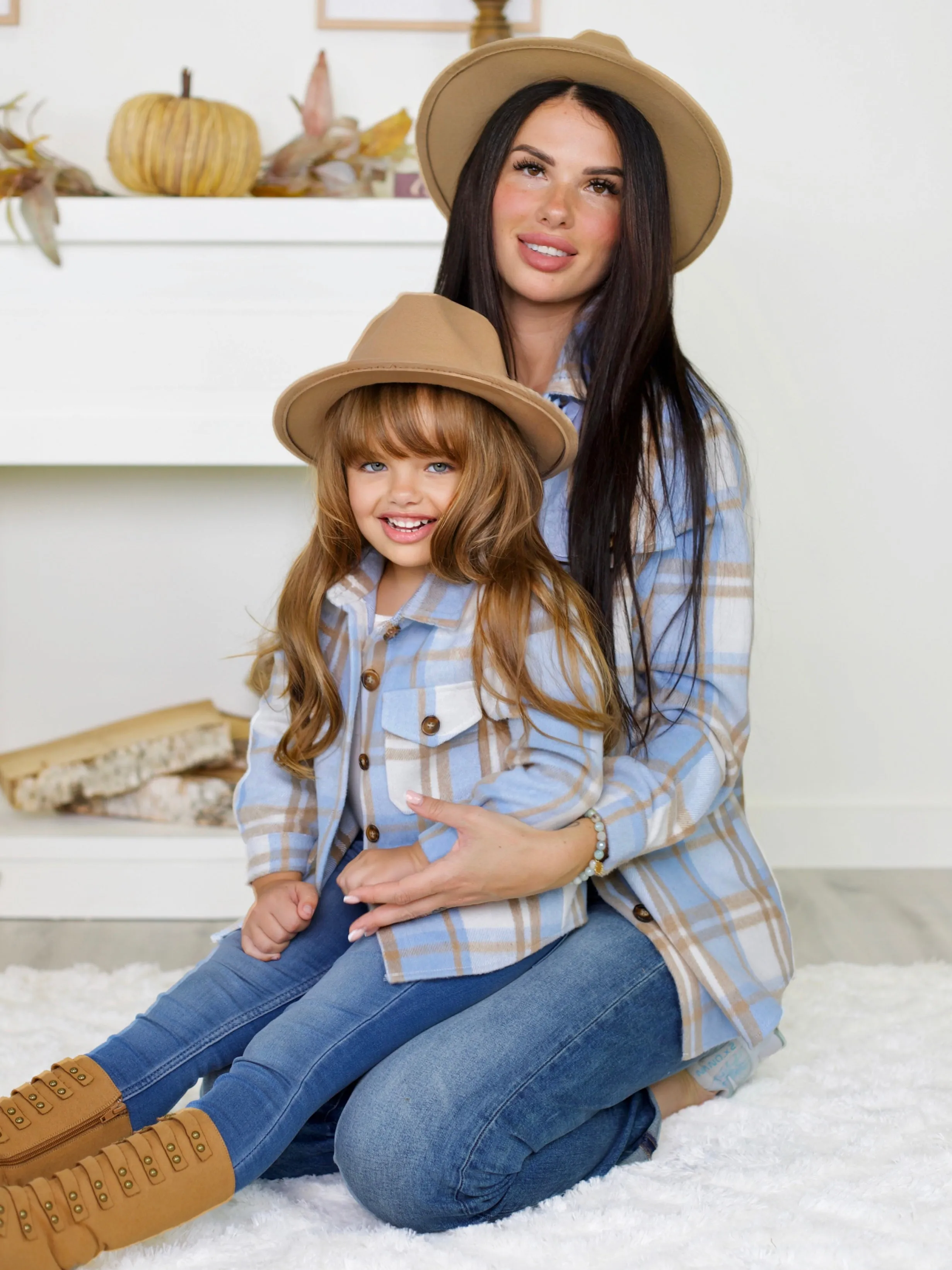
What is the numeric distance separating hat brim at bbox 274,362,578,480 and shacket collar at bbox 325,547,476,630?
0.16 meters

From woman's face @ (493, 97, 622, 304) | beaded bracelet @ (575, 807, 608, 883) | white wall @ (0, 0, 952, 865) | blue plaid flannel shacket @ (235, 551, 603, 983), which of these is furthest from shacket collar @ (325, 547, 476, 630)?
white wall @ (0, 0, 952, 865)

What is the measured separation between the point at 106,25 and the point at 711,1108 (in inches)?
82.6

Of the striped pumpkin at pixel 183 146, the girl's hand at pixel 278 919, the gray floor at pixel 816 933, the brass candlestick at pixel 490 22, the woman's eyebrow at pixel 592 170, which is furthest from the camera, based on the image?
the brass candlestick at pixel 490 22

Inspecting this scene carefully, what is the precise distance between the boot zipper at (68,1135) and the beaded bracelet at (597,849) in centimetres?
45

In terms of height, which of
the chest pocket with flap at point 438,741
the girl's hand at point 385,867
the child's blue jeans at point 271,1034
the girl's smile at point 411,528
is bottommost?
the child's blue jeans at point 271,1034

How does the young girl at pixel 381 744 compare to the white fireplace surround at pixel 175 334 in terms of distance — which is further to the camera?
the white fireplace surround at pixel 175 334

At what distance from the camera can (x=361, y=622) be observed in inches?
49.2

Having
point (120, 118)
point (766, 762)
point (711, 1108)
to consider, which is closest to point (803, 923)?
point (766, 762)

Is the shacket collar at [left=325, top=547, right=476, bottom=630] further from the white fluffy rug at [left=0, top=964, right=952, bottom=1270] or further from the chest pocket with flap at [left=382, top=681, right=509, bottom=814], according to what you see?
the white fluffy rug at [left=0, top=964, right=952, bottom=1270]

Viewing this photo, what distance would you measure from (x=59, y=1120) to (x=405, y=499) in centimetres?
63

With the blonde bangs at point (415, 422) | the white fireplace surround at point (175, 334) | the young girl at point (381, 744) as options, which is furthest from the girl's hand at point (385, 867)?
the white fireplace surround at point (175, 334)

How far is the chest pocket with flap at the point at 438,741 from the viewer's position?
1.18 m

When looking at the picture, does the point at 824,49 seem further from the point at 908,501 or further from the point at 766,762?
the point at 766,762

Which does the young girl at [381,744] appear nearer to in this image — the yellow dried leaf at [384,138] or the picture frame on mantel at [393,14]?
the yellow dried leaf at [384,138]
